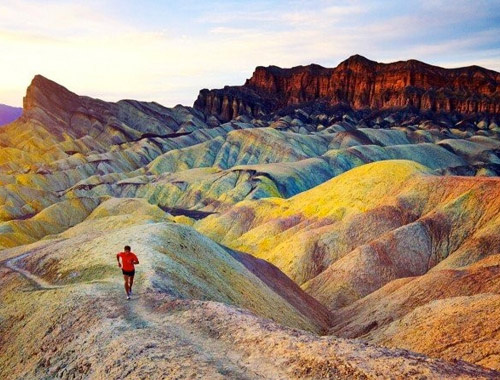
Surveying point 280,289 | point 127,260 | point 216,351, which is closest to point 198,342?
point 216,351

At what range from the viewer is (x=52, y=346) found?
23.2 meters

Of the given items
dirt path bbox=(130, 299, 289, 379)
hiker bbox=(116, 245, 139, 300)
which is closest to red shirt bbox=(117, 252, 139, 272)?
hiker bbox=(116, 245, 139, 300)

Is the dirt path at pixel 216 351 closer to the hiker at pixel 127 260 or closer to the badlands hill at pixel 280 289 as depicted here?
the badlands hill at pixel 280 289

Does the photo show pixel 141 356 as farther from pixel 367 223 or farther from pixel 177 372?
pixel 367 223

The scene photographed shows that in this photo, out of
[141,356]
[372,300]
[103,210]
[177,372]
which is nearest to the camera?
[177,372]

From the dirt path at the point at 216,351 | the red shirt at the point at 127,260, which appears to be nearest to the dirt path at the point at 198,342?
the dirt path at the point at 216,351

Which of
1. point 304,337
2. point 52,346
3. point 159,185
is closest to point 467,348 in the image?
point 304,337

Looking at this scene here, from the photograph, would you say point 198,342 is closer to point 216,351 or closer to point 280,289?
point 216,351

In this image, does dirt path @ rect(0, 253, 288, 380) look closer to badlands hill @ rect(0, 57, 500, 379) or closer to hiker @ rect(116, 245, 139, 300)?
badlands hill @ rect(0, 57, 500, 379)

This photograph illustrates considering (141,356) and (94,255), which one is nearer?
(141,356)

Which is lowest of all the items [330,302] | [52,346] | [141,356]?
[330,302]

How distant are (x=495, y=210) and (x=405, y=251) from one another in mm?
16002

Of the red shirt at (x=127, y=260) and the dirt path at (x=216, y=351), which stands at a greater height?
the red shirt at (x=127, y=260)

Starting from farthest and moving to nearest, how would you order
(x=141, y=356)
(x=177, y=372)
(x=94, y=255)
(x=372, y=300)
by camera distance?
(x=372, y=300) < (x=94, y=255) < (x=141, y=356) < (x=177, y=372)
